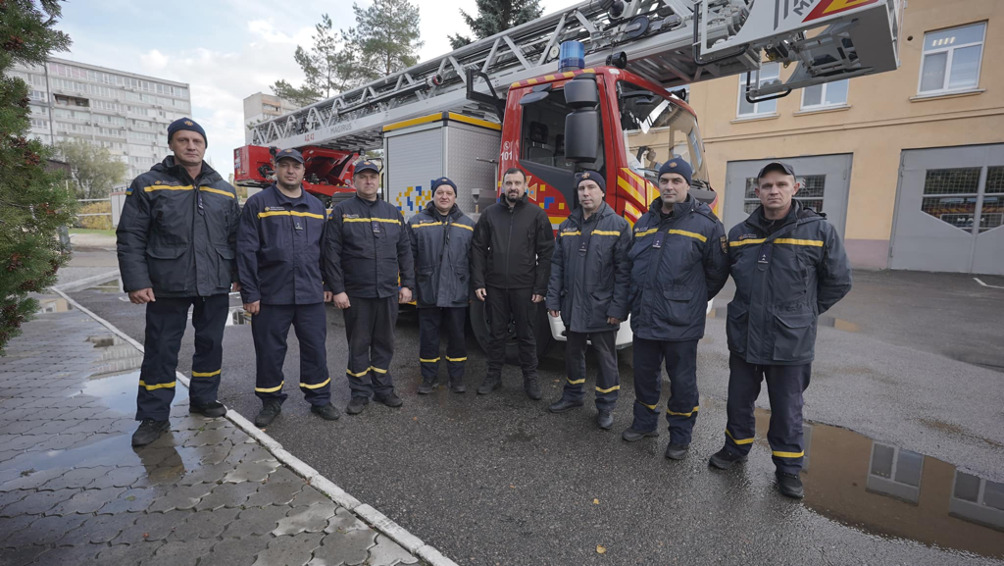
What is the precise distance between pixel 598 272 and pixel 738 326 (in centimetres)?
97

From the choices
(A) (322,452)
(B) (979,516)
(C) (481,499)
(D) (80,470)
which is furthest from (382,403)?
(B) (979,516)

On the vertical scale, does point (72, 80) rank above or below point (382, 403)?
above

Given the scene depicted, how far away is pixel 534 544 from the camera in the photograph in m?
2.17

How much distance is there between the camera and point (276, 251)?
10.6 feet

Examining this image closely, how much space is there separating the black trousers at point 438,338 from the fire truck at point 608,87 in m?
0.22

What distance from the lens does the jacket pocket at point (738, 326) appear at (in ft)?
8.96

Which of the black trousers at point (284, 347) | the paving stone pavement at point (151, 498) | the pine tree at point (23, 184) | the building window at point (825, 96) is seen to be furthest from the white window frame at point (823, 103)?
the pine tree at point (23, 184)

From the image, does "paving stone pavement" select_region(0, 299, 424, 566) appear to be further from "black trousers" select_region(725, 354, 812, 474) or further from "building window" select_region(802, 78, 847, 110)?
"building window" select_region(802, 78, 847, 110)

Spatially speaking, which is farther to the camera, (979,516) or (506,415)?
(506,415)

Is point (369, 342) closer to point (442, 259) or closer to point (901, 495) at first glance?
point (442, 259)

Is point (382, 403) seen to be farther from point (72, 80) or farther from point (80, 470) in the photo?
point (72, 80)

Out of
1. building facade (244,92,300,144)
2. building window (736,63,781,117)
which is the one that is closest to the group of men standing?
building window (736,63,781,117)

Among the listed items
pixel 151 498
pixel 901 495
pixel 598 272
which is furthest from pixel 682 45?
pixel 151 498

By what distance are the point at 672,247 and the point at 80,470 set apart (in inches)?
143
